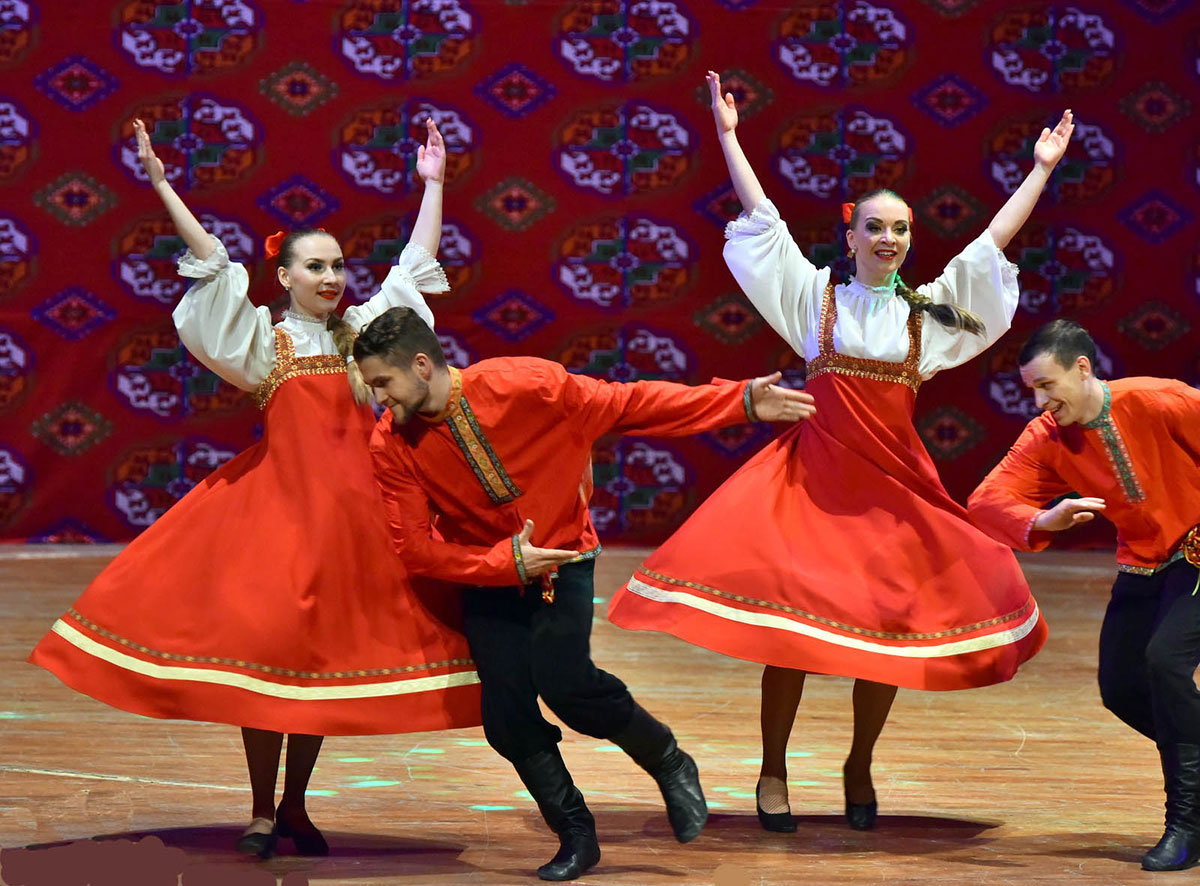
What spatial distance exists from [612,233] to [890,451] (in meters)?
3.58

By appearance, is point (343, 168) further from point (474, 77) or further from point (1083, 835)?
point (1083, 835)

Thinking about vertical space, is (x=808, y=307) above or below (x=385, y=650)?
above

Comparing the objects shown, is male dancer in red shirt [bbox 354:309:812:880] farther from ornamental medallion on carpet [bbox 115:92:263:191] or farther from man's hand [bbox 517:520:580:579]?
ornamental medallion on carpet [bbox 115:92:263:191]

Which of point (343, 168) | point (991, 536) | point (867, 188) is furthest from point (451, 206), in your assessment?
point (991, 536)

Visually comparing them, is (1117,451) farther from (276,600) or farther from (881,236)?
(276,600)

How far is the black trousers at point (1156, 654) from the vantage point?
298 cm

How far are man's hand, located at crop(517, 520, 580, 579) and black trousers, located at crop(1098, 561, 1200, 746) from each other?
1.12m

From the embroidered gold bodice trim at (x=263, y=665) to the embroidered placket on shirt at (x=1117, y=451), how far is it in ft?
4.28

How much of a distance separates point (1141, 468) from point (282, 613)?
1.67m

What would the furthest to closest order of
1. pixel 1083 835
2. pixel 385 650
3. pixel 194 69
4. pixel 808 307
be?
pixel 194 69, pixel 808 307, pixel 1083 835, pixel 385 650

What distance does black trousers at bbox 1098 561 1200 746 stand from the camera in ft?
9.78

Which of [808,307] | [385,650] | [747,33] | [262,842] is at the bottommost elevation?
[262,842]

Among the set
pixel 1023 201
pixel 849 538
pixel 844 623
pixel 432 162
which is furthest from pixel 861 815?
pixel 432 162

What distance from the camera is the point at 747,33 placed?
667cm
